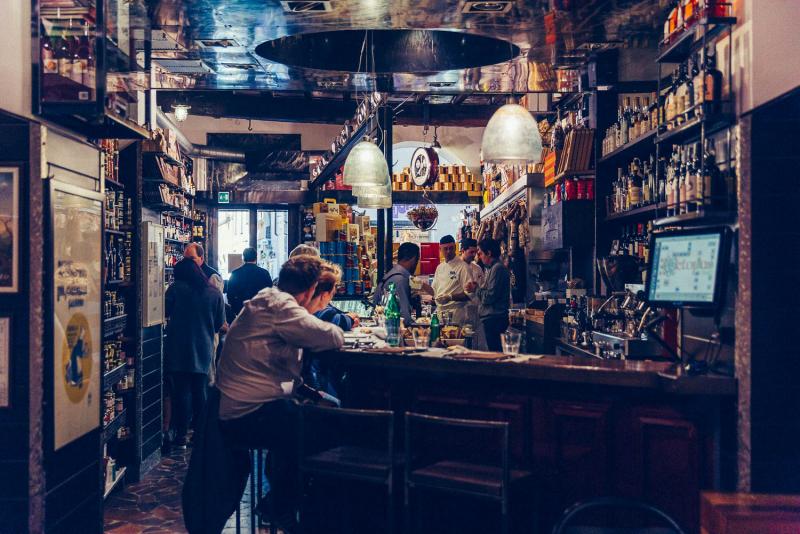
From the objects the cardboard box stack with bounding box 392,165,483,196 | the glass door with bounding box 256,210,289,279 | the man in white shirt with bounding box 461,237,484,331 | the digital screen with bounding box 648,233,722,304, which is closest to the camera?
the digital screen with bounding box 648,233,722,304

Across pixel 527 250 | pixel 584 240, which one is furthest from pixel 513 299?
pixel 584 240

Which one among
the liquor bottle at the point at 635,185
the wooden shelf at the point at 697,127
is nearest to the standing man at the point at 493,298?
the liquor bottle at the point at 635,185

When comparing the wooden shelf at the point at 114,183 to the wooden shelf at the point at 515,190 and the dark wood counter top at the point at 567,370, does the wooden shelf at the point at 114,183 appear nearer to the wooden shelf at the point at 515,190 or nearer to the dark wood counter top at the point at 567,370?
the dark wood counter top at the point at 567,370

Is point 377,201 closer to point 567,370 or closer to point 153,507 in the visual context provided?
point 153,507

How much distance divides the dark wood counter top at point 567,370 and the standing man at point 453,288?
16.9 ft

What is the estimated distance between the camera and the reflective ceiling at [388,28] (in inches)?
172

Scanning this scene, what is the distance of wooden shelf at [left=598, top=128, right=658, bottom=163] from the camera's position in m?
5.49

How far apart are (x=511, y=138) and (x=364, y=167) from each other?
5.56 ft

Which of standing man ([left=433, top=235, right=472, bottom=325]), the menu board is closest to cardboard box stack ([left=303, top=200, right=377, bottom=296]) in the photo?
standing man ([left=433, top=235, right=472, bottom=325])

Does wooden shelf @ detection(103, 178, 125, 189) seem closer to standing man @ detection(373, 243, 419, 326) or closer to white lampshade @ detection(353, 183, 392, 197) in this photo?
white lampshade @ detection(353, 183, 392, 197)

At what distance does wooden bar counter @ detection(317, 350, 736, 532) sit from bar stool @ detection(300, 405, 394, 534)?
36cm

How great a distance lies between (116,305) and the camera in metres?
5.78

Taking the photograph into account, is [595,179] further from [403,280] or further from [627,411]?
→ [627,411]

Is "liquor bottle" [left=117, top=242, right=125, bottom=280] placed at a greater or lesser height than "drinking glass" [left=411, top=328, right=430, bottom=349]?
greater
